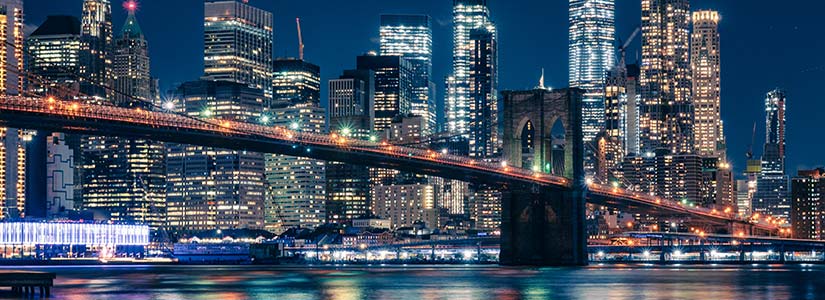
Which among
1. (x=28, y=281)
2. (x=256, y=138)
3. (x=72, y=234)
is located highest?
(x=256, y=138)

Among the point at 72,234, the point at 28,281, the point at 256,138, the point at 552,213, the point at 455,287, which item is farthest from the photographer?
the point at 72,234

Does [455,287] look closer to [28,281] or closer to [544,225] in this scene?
[28,281]

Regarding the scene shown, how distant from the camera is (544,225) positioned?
98.9m

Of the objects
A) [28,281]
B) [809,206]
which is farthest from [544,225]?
[809,206]

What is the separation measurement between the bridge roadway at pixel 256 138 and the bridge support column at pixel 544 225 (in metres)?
0.96

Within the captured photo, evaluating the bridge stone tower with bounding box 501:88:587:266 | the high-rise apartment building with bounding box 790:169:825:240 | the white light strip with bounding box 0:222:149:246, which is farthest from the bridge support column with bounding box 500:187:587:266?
the high-rise apartment building with bounding box 790:169:825:240

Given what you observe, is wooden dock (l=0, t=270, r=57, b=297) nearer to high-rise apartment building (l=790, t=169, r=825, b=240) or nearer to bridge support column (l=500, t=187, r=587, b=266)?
bridge support column (l=500, t=187, r=587, b=266)

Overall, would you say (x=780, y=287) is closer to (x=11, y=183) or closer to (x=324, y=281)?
(x=324, y=281)

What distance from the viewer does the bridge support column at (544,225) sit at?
323 ft

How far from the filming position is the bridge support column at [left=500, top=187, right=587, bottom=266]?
323 ft

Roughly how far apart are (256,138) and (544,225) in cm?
2378

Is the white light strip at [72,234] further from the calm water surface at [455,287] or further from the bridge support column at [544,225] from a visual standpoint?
the calm water surface at [455,287]

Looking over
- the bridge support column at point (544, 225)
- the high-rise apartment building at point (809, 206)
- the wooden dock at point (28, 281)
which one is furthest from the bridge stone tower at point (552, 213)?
the high-rise apartment building at point (809, 206)

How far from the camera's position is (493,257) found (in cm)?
13862
